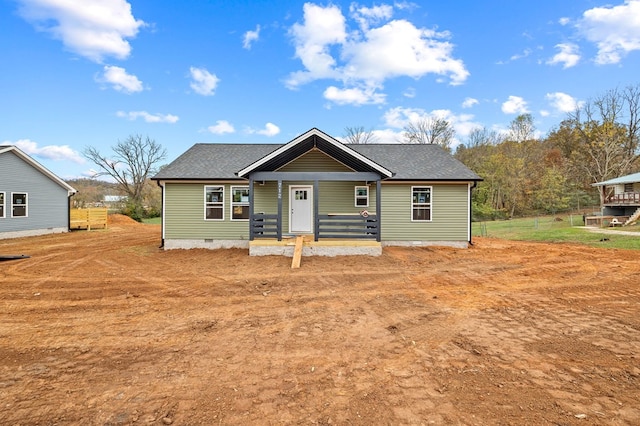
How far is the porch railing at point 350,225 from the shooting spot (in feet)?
35.0

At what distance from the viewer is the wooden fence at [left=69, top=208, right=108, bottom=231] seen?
72.6ft

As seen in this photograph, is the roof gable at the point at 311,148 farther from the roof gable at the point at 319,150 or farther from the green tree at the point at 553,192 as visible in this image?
the green tree at the point at 553,192

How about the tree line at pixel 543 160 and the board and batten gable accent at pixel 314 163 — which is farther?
the tree line at pixel 543 160

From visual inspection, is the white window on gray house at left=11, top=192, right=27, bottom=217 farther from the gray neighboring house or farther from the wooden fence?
the wooden fence

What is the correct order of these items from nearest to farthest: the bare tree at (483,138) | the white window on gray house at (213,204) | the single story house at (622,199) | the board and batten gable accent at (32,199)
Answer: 1. the white window on gray house at (213,204)
2. the board and batten gable accent at (32,199)
3. the single story house at (622,199)
4. the bare tree at (483,138)

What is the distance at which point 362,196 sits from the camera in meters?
12.5

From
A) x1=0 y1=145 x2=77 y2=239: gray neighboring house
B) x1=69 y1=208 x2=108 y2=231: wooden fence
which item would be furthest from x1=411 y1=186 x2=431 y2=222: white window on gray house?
x1=69 y1=208 x2=108 y2=231: wooden fence

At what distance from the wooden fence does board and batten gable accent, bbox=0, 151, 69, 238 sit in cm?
186

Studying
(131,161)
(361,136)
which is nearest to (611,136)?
(361,136)

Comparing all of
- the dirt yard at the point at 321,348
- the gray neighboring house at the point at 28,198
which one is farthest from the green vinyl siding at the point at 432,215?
the gray neighboring house at the point at 28,198

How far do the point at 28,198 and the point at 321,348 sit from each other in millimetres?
22296

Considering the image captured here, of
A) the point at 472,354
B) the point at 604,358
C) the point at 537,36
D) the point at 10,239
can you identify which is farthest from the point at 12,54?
the point at 537,36

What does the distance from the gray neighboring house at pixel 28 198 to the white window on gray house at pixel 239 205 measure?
14.0 m

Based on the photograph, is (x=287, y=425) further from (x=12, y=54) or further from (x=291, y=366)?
(x=12, y=54)
